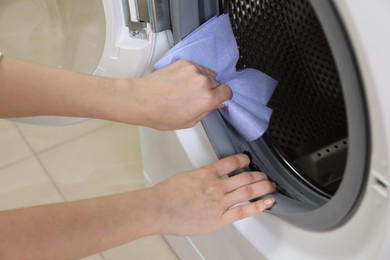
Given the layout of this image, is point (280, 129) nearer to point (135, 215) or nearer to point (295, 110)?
point (295, 110)

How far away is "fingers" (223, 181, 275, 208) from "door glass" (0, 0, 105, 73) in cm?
27

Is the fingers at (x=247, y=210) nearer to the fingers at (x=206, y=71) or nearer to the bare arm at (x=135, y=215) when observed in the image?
the bare arm at (x=135, y=215)

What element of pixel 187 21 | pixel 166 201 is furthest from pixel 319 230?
pixel 187 21

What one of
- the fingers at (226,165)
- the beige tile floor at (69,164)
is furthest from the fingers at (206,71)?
the beige tile floor at (69,164)

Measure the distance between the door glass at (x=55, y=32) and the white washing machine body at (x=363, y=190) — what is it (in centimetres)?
17

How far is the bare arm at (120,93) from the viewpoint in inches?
24.1

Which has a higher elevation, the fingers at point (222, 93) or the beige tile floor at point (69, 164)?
the fingers at point (222, 93)

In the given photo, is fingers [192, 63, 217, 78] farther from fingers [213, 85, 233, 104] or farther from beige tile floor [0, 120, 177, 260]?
beige tile floor [0, 120, 177, 260]

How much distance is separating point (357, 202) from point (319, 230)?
0.08 m

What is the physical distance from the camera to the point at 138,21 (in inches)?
26.3

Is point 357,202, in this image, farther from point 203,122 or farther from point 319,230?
point 203,122

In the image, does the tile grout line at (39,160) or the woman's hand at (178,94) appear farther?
the tile grout line at (39,160)

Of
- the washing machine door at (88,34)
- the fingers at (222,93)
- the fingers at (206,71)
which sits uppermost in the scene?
the washing machine door at (88,34)

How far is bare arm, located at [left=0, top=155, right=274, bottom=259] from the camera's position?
20.0 inches
